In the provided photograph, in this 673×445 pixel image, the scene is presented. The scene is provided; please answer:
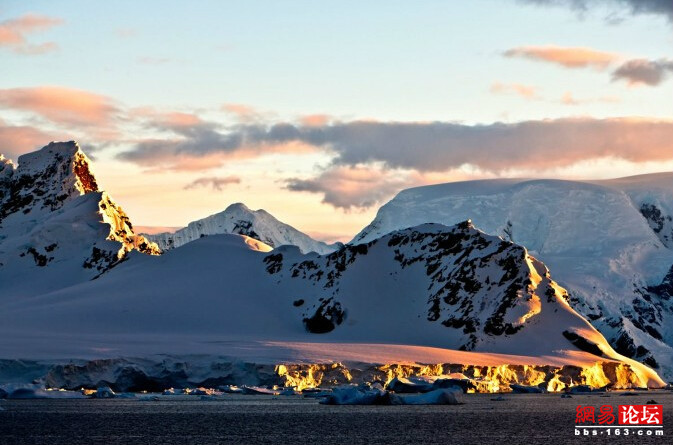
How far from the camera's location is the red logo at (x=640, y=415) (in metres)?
121

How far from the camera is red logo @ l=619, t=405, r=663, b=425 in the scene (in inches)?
4768

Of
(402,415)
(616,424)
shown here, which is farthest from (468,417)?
(616,424)

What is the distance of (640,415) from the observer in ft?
435

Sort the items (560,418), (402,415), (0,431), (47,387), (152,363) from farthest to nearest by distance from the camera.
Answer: (152,363)
(47,387)
(402,415)
(560,418)
(0,431)

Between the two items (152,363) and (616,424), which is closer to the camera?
(616,424)

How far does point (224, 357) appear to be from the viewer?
18012cm

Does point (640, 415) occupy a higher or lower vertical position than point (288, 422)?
higher

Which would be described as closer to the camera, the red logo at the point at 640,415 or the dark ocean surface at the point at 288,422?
Answer: the dark ocean surface at the point at 288,422

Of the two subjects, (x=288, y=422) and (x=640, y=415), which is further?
(x=640, y=415)

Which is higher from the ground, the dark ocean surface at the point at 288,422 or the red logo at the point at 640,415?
the red logo at the point at 640,415

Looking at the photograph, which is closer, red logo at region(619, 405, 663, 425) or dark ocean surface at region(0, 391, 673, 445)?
dark ocean surface at region(0, 391, 673, 445)

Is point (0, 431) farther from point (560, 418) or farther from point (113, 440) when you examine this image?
point (560, 418)

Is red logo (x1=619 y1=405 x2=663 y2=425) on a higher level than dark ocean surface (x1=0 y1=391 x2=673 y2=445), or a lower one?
higher

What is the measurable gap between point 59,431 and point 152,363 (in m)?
68.1
